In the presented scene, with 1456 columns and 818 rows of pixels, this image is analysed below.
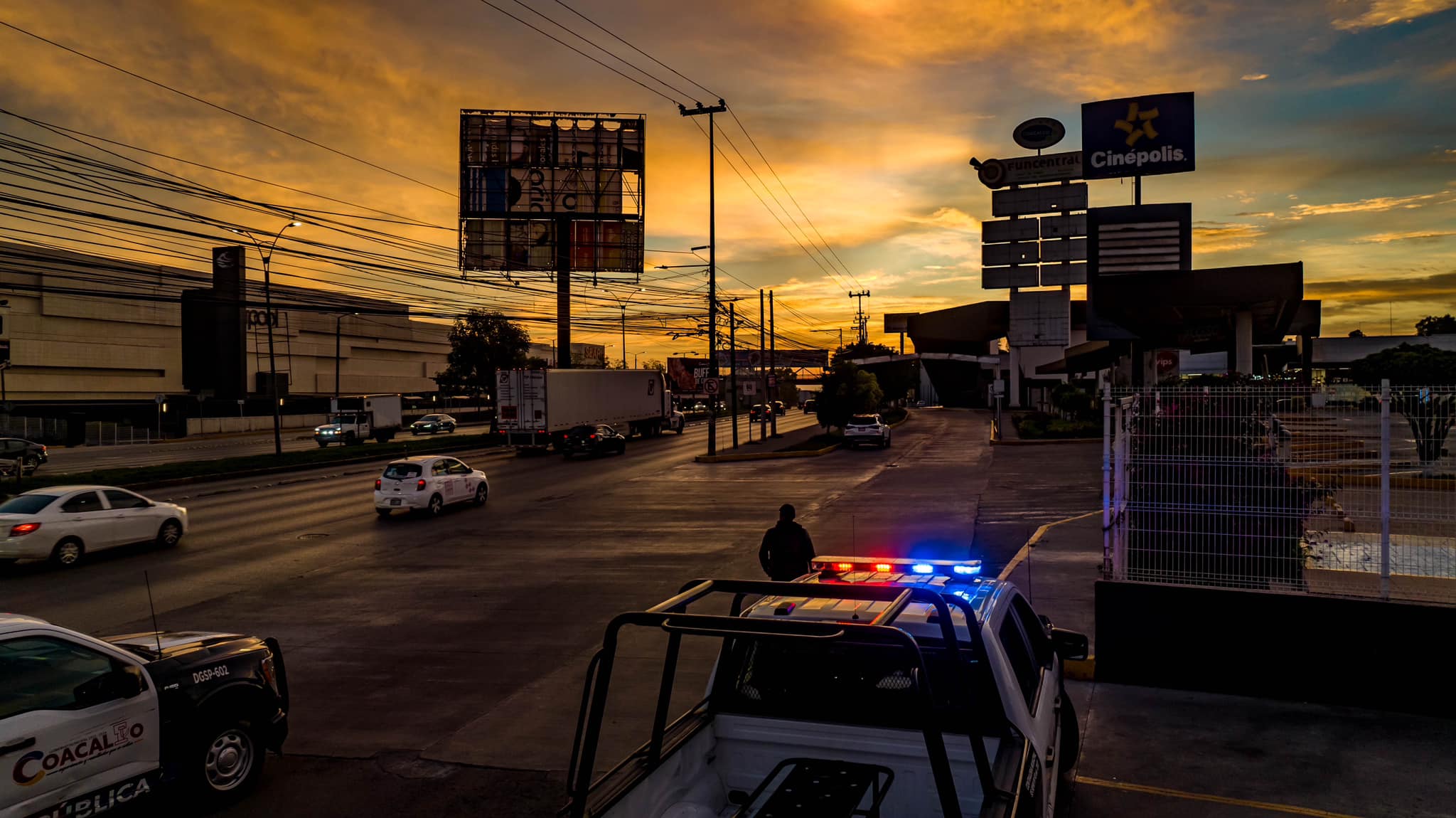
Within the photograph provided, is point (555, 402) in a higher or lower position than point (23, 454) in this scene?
higher

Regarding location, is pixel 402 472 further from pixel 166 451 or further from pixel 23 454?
pixel 166 451

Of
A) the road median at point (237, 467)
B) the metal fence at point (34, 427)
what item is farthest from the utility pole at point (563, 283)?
the metal fence at point (34, 427)

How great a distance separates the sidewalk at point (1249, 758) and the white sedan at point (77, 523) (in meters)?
16.8

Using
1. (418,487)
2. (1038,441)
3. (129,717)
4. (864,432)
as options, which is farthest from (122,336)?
(129,717)

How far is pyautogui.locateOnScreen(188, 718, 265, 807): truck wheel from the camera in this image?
6.41m

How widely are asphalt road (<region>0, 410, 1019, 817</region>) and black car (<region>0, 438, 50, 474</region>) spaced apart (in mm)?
15683

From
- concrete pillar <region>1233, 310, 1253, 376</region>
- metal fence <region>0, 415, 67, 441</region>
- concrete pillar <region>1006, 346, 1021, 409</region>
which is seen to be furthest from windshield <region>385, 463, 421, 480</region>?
concrete pillar <region>1006, 346, 1021, 409</region>

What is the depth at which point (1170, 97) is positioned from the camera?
2256cm

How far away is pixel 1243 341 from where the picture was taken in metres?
23.1

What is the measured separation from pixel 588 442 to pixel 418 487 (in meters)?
19.3

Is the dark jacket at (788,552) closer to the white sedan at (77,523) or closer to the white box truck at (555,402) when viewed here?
the white sedan at (77,523)

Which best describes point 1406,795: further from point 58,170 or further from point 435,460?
point 58,170

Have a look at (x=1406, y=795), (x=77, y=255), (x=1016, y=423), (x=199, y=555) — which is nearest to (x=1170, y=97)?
(x=1406, y=795)

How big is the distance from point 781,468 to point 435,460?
1508 centimetres
